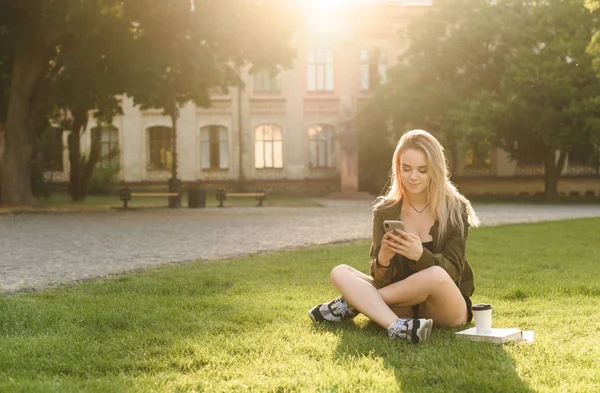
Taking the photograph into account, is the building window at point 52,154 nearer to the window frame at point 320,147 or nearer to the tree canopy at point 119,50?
the window frame at point 320,147

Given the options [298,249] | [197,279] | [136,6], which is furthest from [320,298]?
[136,6]

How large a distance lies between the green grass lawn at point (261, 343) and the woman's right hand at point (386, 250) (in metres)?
0.45

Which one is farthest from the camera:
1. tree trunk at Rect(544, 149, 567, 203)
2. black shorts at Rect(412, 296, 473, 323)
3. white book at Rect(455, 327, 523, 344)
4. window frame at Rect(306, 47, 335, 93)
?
window frame at Rect(306, 47, 335, 93)

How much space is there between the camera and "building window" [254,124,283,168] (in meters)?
40.3

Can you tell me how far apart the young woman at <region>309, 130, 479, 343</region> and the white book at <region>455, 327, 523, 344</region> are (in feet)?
1.03

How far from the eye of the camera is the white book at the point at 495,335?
4.65m

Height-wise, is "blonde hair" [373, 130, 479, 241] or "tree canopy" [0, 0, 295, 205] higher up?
"tree canopy" [0, 0, 295, 205]

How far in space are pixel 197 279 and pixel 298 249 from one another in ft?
12.6

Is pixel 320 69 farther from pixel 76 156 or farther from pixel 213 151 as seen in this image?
pixel 76 156

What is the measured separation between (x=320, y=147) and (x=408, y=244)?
117ft

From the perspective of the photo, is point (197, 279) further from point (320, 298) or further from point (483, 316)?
point (483, 316)

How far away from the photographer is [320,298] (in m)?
6.74

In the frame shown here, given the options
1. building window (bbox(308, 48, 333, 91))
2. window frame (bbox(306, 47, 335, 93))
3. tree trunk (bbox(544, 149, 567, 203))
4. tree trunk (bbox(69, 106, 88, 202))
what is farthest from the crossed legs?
building window (bbox(308, 48, 333, 91))

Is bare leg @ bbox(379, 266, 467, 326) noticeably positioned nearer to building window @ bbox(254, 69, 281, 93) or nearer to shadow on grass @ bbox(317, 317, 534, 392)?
shadow on grass @ bbox(317, 317, 534, 392)
